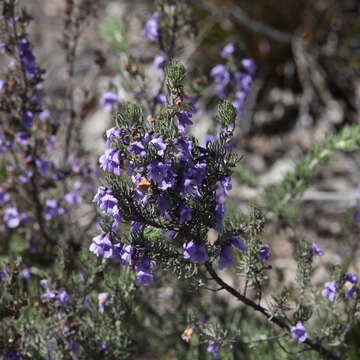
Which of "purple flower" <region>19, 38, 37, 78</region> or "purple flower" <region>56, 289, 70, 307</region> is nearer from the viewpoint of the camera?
"purple flower" <region>56, 289, 70, 307</region>

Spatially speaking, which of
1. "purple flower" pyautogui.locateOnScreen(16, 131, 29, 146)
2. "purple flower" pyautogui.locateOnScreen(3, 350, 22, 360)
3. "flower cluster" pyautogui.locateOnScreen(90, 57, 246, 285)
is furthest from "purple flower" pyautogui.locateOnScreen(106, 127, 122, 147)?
"purple flower" pyautogui.locateOnScreen(16, 131, 29, 146)

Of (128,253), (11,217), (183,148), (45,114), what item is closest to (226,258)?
(128,253)

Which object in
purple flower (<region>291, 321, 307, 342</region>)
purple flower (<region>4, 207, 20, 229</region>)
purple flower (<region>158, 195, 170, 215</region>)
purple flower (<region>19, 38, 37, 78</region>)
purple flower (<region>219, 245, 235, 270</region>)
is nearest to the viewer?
purple flower (<region>158, 195, 170, 215</region>)

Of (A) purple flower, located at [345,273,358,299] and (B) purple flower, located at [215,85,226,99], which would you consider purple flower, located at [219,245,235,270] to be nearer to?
(A) purple flower, located at [345,273,358,299]

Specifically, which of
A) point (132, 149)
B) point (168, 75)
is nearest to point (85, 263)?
point (132, 149)

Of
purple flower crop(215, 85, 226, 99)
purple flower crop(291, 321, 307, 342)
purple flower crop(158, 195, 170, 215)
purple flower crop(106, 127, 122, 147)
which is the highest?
purple flower crop(215, 85, 226, 99)

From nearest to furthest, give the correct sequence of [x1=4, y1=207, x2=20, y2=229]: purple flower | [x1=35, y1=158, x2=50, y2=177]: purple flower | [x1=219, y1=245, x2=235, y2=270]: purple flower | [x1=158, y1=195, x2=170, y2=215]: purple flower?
[x1=158, y1=195, x2=170, y2=215]: purple flower → [x1=219, y1=245, x2=235, y2=270]: purple flower → [x1=35, y1=158, x2=50, y2=177]: purple flower → [x1=4, y1=207, x2=20, y2=229]: purple flower

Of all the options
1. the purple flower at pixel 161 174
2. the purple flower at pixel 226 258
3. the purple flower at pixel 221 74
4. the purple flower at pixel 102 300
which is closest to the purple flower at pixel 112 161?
the purple flower at pixel 161 174

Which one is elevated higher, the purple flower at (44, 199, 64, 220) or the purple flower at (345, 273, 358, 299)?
the purple flower at (44, 199, 64, 220)
